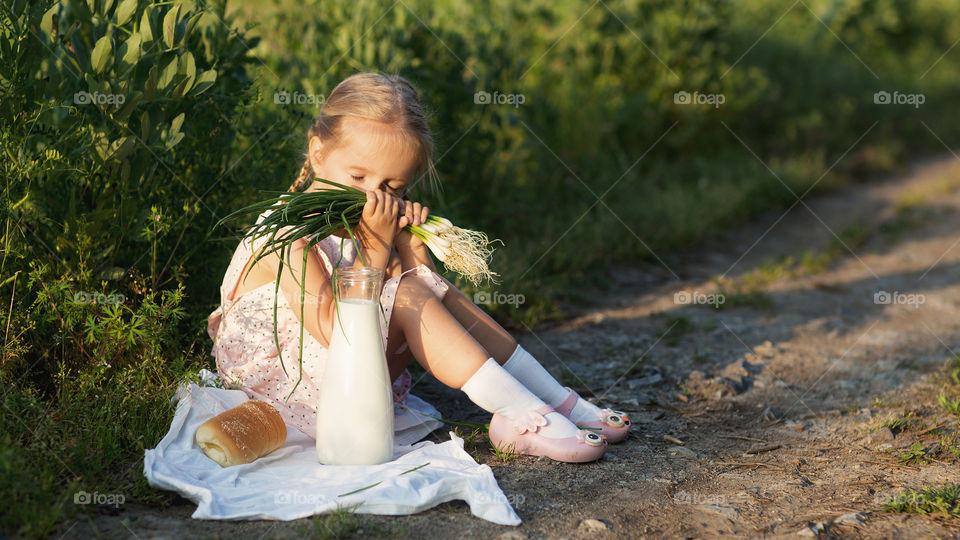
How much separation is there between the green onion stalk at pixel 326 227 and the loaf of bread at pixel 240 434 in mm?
103

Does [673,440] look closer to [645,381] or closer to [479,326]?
[645,381]

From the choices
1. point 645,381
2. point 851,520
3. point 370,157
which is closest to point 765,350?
point 645,381

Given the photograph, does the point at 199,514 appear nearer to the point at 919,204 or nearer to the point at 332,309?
the point at 332,309

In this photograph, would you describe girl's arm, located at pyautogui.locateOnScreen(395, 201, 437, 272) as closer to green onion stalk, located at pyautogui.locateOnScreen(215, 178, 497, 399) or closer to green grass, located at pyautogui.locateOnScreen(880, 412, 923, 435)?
green onion stalk, located at pyautogui.locateOnScreen(215, 178, 497, 399)

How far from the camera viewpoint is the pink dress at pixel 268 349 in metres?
2.65

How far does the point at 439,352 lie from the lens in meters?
2.57

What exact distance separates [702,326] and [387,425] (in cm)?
212

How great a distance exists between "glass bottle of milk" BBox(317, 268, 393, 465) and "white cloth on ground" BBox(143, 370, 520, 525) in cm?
6

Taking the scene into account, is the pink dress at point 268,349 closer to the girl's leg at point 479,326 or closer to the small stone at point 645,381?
the girl's leg at point 479,326

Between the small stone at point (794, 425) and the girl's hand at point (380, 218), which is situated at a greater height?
the girl's hand at point (380, 218)

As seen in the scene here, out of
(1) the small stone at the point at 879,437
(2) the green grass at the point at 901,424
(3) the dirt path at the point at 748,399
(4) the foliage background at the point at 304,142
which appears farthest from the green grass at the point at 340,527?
(2) the green grass at the point at 901,424

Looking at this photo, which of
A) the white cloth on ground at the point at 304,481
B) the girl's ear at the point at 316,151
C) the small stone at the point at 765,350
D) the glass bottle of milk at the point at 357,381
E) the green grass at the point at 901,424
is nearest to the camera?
the white cloth on ground at the point at 304,481

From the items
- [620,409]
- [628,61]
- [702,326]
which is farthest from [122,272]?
[628,61]

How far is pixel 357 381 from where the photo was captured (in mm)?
2387
